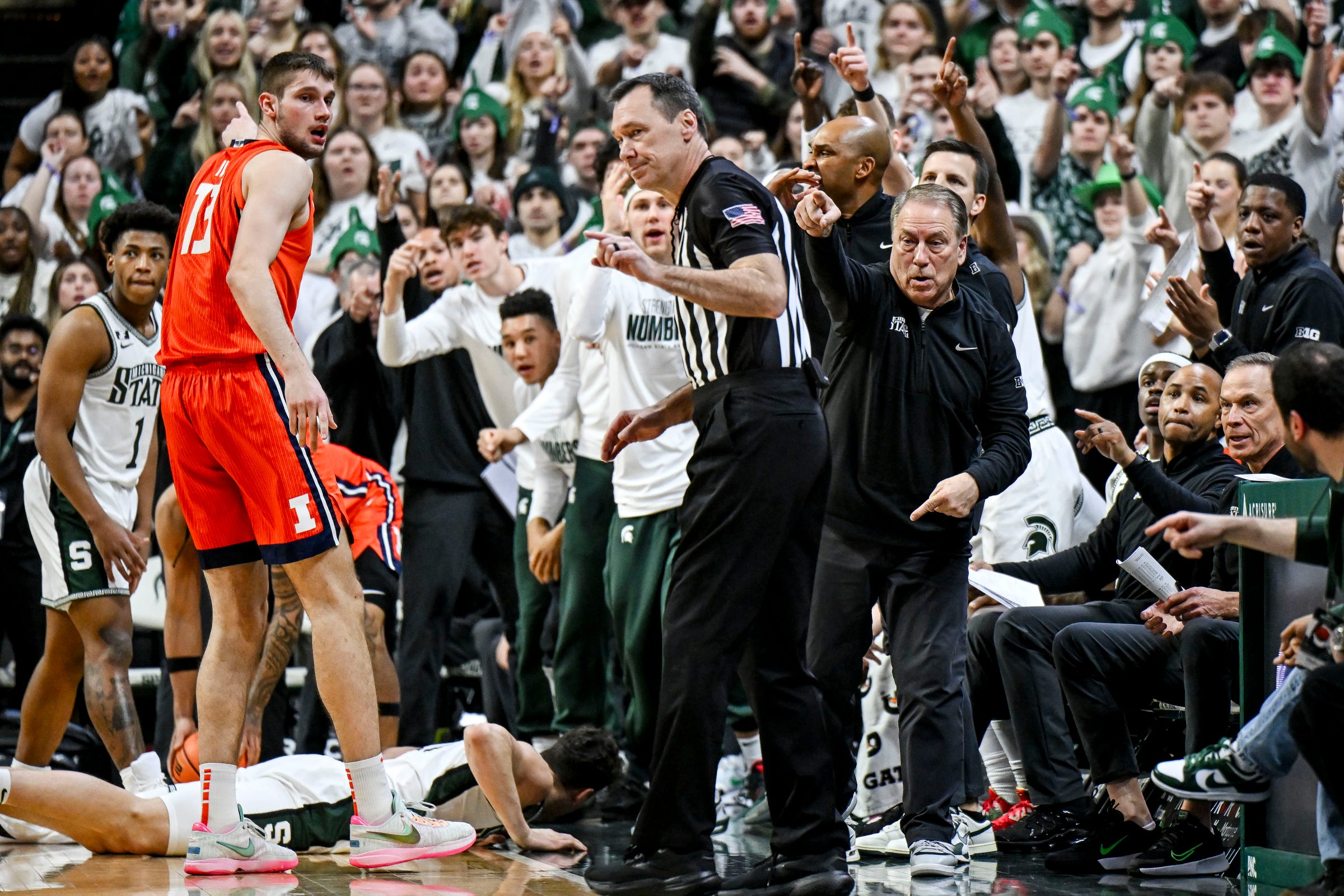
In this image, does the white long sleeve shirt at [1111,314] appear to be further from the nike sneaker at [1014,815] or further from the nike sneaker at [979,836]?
the nike sneaker at [979,836]

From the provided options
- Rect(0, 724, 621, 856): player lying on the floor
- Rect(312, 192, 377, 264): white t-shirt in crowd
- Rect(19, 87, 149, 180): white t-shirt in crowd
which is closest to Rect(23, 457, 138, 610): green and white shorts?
Rect(0, 724, 621, 856): player lying on the floor

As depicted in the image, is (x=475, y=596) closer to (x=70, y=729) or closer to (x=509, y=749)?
(x=70, y=729)

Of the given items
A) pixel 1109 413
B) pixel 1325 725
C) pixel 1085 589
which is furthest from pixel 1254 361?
pixel 1109 413

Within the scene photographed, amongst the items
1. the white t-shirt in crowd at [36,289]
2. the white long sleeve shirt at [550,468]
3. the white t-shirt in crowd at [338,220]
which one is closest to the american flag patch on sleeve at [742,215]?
the white long sleeve shirt at [550,468]

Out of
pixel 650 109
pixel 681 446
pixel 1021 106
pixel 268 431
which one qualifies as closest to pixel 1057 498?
pixel 681 446

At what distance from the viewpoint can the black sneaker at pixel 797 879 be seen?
3914 millimetres

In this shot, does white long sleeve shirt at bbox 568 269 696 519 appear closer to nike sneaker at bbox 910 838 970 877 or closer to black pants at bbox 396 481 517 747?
black pants at bbox 396 481 517 747

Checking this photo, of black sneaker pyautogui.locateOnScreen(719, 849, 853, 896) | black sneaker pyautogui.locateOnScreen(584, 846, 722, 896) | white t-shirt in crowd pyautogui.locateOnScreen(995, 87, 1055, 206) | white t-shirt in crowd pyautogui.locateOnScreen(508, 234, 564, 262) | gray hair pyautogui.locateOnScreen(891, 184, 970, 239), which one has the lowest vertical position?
black sneaker pyautogui.locateOnScreen(719, 849, 853, 896)

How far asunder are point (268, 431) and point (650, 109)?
1410 mm

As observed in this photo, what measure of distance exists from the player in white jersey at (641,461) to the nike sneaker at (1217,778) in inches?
93.2

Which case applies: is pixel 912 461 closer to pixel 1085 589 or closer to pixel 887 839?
pixel 887 839

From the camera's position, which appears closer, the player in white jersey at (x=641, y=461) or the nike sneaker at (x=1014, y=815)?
the nike sneaker at (x=1014, y=815)

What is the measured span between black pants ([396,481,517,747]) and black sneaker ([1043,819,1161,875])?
3.16 meters

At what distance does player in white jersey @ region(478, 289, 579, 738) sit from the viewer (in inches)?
268
